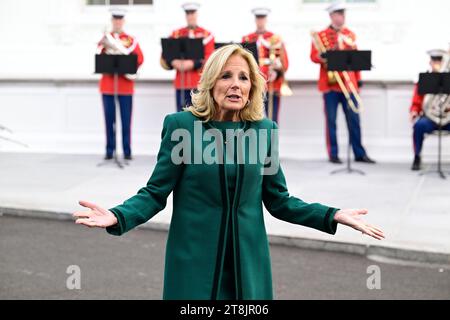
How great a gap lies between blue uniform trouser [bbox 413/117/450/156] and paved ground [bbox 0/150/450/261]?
0.42 m

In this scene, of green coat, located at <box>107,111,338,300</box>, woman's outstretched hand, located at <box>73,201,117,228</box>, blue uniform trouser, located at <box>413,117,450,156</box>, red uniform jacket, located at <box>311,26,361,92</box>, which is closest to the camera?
woman's outstretched hand, located at <box>73,201,117,228</box>

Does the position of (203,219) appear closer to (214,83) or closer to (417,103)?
(214,83)

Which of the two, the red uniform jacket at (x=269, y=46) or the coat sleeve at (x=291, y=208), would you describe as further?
the red uniform jacket at (x=269, y=46)

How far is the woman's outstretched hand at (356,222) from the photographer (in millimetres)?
4211

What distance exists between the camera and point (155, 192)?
427 centimetres

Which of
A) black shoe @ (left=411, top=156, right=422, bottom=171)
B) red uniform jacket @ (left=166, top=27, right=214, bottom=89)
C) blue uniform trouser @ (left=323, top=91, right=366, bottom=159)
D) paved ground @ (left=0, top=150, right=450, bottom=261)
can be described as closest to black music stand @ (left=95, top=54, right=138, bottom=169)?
red uniform jacket @ (left=166, top=27, right=214, bottom=89)

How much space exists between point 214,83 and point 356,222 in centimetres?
88

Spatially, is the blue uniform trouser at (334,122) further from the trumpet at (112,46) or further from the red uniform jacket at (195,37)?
the trumpet at (112,46)

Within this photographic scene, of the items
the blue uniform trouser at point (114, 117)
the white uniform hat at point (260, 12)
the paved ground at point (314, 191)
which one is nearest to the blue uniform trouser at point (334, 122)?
the paved ground at point (314, 191)

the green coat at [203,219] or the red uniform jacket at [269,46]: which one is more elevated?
the green coat at [203,219]

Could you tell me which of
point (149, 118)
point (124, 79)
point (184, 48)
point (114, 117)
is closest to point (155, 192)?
point (184, 48)

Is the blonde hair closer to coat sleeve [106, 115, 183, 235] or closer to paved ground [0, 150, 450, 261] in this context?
coat sleeve [106, 115, 183, 235]

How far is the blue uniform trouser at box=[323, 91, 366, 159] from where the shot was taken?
15039 millimetres

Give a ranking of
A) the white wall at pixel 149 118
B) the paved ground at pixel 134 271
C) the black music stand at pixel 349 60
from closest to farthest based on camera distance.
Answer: the paved ground at pixel 134 271 → the black music stand at pixel 349 60 → the white wall at pixel 149 118
